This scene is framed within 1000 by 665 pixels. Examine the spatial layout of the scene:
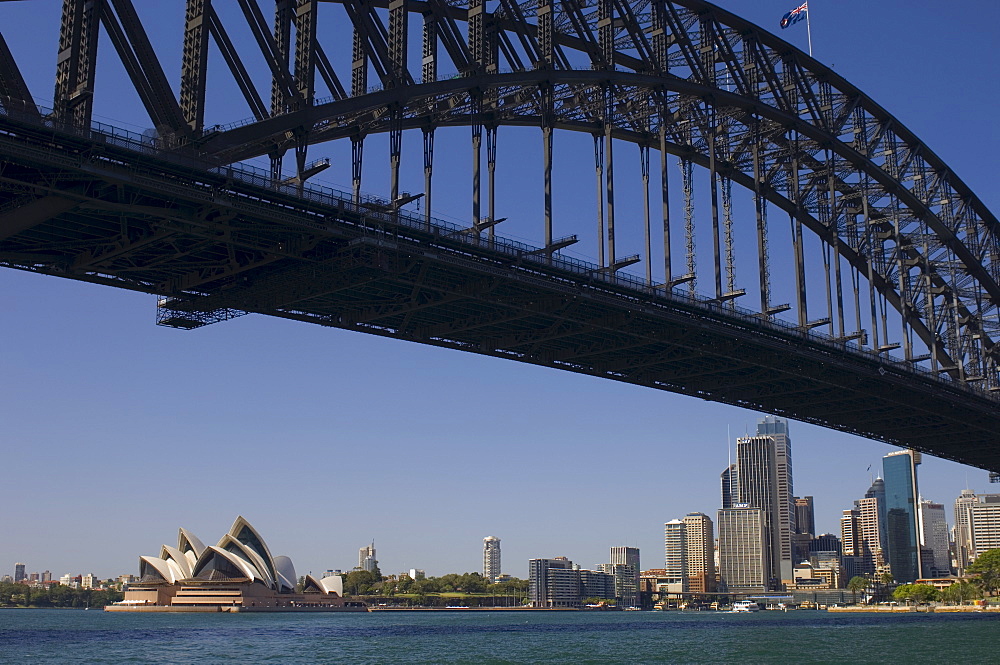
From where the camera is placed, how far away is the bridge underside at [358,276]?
4006cm

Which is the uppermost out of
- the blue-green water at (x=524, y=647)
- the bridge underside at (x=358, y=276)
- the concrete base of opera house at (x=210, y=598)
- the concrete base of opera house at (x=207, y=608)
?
the bridge underside at (x=358, y=276)

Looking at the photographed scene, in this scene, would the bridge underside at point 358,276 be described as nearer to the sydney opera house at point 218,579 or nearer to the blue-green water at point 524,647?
the blue-green water at point 524,647

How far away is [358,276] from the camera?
48219mm

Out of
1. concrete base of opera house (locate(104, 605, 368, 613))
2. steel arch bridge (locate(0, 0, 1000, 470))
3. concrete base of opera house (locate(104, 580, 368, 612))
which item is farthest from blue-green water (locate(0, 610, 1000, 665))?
concrete base of opera house (locate(104, 580, 368, 612))

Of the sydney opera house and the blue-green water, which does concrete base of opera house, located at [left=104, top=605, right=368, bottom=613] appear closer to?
the sydney opera house

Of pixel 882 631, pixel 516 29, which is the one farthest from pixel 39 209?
pixel 882 631

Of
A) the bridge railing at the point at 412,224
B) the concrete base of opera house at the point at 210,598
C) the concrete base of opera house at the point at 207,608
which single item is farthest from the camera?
the concrete base of opera house at the point at 210,598

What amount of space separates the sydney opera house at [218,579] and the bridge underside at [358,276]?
117m

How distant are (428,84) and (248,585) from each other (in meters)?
138

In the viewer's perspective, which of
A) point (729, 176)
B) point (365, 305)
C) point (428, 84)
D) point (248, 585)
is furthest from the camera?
point (248, 585)

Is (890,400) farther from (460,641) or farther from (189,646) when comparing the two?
(189,646)

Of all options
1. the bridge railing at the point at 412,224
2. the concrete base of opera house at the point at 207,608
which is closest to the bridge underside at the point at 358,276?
the bridge railing at the point at 412,224

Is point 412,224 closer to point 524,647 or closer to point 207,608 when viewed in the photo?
point 524,647

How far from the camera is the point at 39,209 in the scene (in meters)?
39.7
